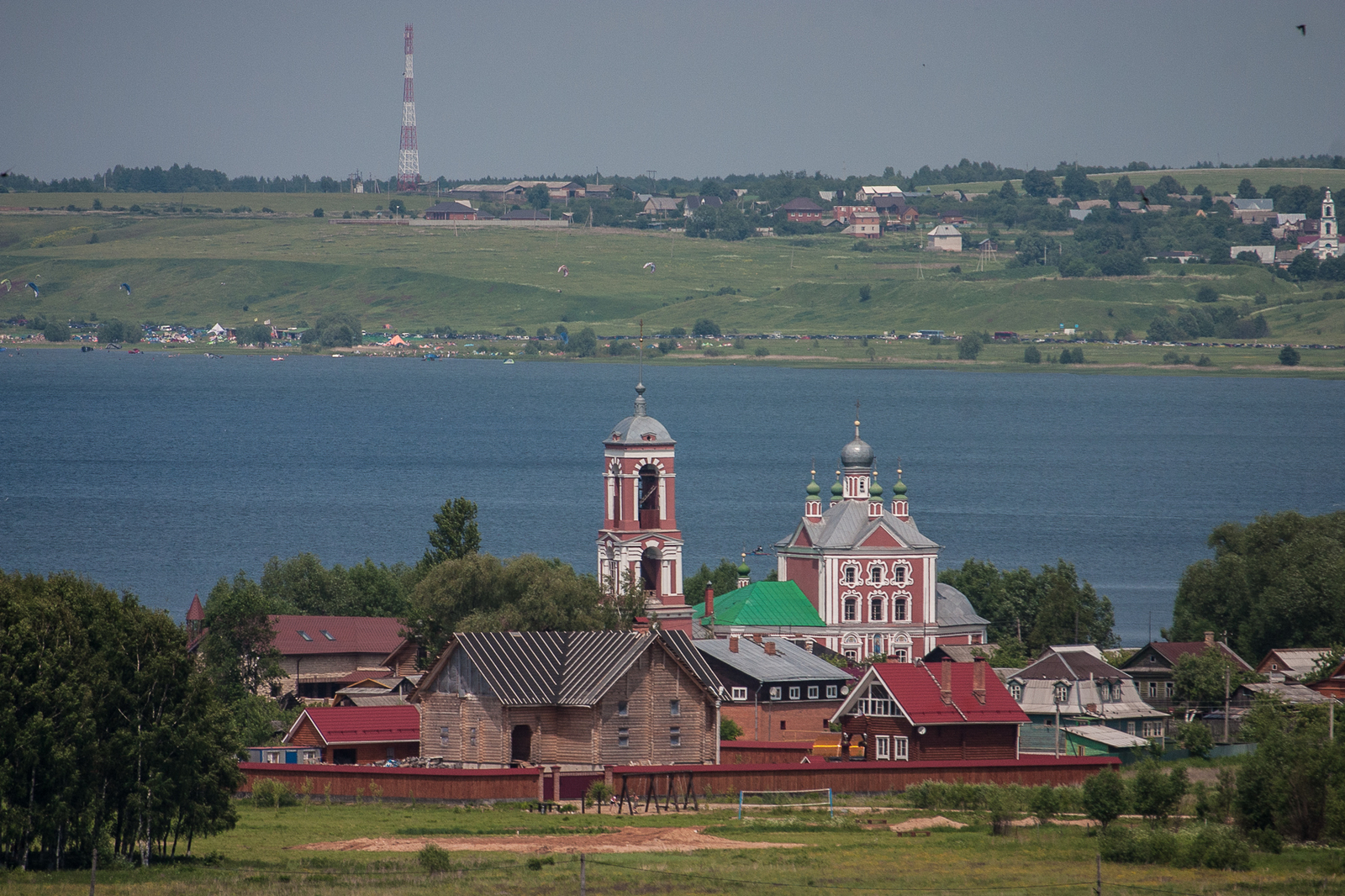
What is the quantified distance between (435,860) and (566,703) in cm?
1244

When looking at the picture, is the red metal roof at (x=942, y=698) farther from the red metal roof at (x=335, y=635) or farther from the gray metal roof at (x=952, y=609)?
the gray metal roof at (x=952, y=609)

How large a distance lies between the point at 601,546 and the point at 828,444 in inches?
4655

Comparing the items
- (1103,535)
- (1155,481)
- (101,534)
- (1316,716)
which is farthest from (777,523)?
(1316,716)

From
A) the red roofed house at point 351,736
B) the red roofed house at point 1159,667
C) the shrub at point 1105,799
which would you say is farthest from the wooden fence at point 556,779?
the red roofed house at point 1159,667

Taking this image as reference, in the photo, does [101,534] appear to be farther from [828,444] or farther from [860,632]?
[828,444]

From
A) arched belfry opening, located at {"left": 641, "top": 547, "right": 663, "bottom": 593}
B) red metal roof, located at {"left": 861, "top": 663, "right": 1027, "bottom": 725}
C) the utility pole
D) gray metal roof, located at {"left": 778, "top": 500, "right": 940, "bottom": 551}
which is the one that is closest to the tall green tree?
the utility pole

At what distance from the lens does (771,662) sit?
5831 centimetres

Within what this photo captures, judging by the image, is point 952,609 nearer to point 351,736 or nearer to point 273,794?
point 351,736

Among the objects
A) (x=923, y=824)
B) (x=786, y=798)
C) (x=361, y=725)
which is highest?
(x=361, y=725)

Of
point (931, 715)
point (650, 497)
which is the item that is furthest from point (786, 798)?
point (650, 497)

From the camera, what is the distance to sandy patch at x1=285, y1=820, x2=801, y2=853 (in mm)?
36281

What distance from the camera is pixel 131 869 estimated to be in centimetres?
3347

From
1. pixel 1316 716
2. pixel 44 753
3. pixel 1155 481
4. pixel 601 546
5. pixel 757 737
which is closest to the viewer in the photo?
pixel 44 753

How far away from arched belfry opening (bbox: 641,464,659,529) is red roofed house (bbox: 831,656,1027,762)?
40.0ft
